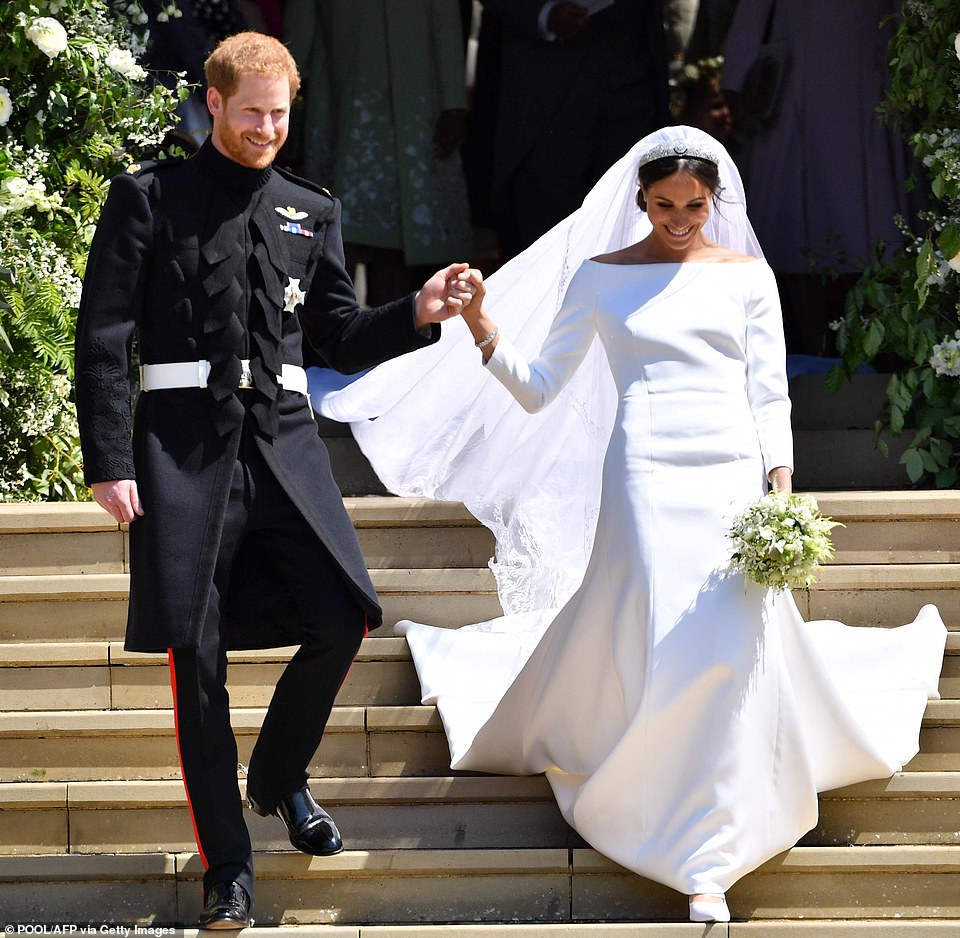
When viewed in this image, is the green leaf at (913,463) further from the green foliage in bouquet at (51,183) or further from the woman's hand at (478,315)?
the green foliage in bouquet at (51,183)

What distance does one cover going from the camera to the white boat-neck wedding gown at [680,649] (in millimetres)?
3750

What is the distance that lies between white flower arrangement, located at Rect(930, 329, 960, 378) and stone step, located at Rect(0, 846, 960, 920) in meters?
2.65

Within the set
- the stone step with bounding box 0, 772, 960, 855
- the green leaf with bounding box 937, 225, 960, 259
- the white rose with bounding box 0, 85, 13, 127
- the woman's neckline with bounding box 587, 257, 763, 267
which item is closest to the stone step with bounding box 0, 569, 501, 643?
the stone step with bounding box 0, 772, 960, 855

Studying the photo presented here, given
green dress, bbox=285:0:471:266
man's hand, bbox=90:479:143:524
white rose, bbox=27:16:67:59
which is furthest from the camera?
green dress, bbox=285:0:471:266

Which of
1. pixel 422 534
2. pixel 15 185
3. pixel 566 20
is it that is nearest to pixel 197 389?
pixel 422 534

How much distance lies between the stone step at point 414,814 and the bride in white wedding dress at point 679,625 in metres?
0.08

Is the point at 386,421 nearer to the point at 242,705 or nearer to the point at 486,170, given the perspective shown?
the point at 242,705

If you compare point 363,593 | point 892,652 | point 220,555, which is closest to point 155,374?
point 220,555

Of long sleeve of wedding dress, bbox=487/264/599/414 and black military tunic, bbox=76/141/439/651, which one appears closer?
black military tunic, bbox=76/141/439/651

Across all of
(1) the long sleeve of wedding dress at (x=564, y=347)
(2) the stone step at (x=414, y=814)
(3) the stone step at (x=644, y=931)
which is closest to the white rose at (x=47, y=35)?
(1) the long sleeve of wedding dress at (x=564, y=347)

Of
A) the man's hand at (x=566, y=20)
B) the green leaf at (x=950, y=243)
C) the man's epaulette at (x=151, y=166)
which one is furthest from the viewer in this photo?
the man's hand at (x=566, y=20)

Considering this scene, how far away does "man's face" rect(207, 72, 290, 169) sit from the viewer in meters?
3.50

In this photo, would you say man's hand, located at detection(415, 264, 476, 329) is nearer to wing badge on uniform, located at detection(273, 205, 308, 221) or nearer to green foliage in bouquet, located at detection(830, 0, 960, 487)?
wing badge on uniform, located at detection(273, 205, 308, 221)

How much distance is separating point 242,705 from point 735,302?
1.91m
